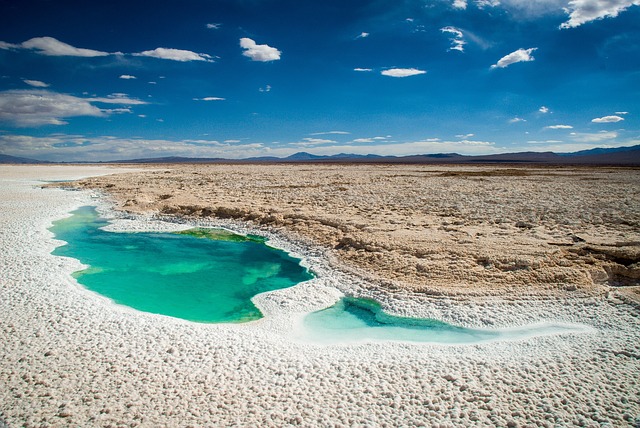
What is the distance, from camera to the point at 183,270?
367 inches

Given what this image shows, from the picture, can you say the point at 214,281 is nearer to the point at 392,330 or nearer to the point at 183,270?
the point at 183,270

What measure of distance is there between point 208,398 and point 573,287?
20.3 ft

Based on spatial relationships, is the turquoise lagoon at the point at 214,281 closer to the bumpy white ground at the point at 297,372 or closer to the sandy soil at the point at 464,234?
the bumpy white ground at the point at 297,372

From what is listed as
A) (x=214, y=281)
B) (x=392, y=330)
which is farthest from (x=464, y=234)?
(x=214, y=281)

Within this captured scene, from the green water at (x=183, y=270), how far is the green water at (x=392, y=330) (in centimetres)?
119

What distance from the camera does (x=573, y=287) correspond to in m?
6.70

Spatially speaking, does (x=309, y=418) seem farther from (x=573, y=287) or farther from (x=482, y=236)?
(x=482, y=236)

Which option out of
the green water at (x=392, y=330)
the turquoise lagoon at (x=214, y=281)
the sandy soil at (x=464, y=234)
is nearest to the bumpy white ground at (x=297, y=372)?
the green water at (x=392, y=330)

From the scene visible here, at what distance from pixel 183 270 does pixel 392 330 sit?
5599 mm

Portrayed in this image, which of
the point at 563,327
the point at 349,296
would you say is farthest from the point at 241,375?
the point at 563,327

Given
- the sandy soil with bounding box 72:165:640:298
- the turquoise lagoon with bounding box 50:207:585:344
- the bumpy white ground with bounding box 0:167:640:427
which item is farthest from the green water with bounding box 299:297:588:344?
the sandy soil with bounding box 72:165:640:298

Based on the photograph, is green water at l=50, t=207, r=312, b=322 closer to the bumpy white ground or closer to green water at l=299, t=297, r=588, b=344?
the bumpy white ground

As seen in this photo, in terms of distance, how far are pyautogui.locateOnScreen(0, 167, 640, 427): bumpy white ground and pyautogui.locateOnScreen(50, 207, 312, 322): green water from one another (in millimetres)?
989

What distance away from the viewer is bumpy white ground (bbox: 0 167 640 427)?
3.78 metres
